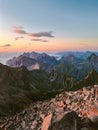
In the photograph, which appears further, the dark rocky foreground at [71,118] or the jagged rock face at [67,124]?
the dark rocky foreground at [71,118]

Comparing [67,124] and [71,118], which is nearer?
[67,124]

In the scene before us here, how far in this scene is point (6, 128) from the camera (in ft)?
154

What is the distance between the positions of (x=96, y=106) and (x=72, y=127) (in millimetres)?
7585

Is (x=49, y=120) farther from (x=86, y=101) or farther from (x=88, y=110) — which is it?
(x=86, y=101)

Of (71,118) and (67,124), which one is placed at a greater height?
(71,118)

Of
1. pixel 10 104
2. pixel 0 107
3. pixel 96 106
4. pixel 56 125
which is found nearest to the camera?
pixel 56 125

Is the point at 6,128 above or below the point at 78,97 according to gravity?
below

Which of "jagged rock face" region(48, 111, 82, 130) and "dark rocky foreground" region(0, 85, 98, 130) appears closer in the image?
"jagged rock face" region(48, 111, 82, 130)

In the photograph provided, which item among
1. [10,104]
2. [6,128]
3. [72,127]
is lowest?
[10,104]

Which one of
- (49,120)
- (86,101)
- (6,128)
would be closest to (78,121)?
(49,120)

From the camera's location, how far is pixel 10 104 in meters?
191

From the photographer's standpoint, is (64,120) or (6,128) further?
(6,128)

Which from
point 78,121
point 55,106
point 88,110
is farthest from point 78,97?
point 78,121

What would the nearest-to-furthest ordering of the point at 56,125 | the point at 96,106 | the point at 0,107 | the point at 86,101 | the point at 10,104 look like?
the point at 56,125
the point at 96,106
the point at 86,101
the point at 0,107
the point at 10,104
